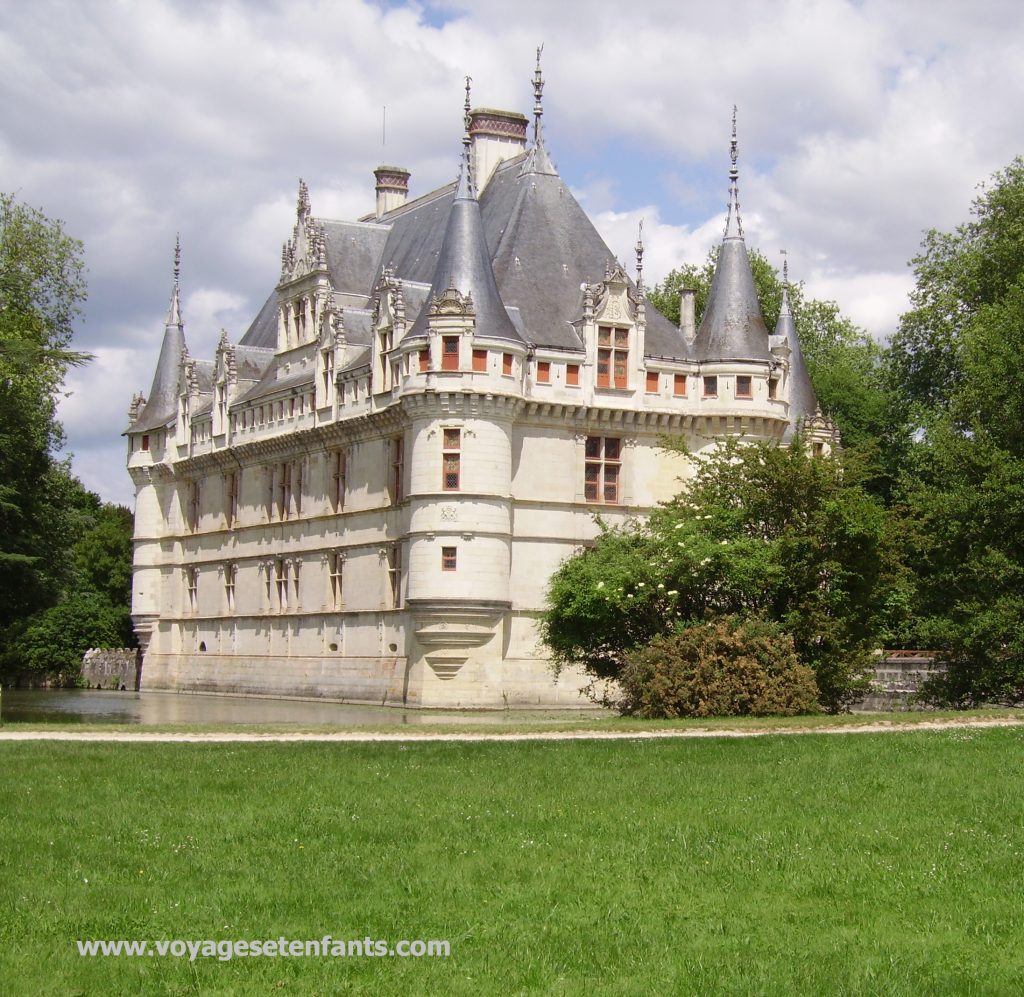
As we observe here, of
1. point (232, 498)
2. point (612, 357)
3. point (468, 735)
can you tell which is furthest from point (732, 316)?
point (468, 735)

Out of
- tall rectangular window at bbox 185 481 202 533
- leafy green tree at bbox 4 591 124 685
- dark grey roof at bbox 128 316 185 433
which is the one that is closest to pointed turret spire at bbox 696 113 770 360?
tall rectangular window at bbox 185 481 202 533

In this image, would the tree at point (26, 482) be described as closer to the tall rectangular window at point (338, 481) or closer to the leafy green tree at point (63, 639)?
the tall rectangular window at point (338, 481)

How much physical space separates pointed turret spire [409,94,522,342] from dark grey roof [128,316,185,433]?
763 inches

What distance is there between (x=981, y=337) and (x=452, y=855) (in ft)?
114

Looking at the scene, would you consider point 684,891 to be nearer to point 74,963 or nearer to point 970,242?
point 74,963

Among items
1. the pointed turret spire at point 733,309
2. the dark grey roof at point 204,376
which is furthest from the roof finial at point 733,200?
the dark grey roof at point 204,376

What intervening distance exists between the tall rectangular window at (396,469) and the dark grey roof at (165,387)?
16651 millimetres

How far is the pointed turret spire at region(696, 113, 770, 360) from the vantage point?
44.0 m

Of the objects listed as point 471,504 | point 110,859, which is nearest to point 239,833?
point 110,859

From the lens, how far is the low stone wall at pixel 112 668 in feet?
203

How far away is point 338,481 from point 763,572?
18799 millimetres

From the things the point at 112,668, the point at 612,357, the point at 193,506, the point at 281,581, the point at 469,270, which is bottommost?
the point at 112,668

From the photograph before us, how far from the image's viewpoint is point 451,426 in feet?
132

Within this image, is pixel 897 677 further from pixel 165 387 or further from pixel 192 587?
pixel 165 387
